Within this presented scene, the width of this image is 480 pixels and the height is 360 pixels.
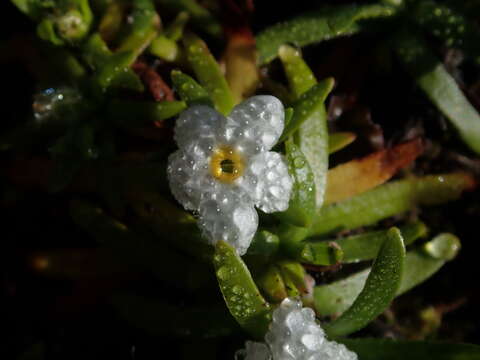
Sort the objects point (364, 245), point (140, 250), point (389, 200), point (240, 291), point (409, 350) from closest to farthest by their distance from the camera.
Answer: point (240, 291) < point (409, 350) < point (364, 245) < point (140, 250) < point (389, 200)

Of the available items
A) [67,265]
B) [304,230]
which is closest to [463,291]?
[304,230]

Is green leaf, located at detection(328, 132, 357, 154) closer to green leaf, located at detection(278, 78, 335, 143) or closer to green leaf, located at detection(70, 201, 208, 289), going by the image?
green leaf, located at detection(278, 78, 335, 143)

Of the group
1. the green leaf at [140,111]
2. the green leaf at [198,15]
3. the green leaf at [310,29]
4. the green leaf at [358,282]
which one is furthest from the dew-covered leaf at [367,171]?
the green leaf at [198,15]

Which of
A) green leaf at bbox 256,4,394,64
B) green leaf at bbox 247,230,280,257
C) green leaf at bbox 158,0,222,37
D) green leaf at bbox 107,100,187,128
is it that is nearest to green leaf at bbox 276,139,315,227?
green leaf at bbox 247,230,280,257

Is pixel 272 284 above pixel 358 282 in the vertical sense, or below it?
above

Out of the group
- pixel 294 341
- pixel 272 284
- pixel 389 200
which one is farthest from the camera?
pixel 389 200

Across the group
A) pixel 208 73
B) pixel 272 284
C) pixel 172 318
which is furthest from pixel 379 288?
pixel 208 73

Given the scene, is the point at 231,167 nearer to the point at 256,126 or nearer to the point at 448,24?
the point at 256,126
